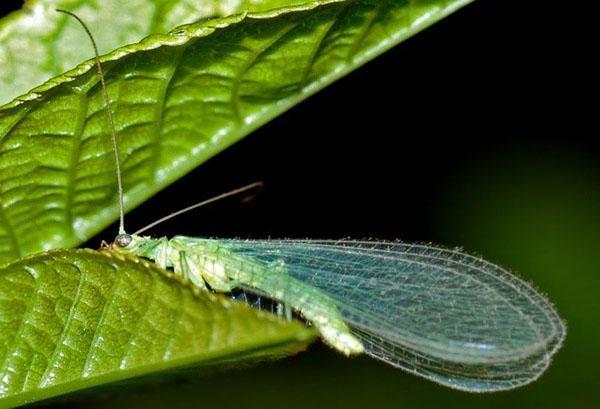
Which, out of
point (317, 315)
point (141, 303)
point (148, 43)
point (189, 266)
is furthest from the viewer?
point (189, 266)

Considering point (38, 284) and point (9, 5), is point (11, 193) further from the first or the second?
point (9, 5)

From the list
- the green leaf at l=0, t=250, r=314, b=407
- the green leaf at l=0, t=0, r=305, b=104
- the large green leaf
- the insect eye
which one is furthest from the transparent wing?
the green leaf at l=0, t=250, r=314, b=407

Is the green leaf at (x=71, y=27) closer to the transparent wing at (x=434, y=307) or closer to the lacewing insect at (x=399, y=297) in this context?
the lacewing insect at (x=399, y=297)

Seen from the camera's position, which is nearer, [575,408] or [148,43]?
[148,43]

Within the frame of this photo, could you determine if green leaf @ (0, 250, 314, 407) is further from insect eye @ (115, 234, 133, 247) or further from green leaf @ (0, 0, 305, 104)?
insect eye @ (115, 234, 133, 247)

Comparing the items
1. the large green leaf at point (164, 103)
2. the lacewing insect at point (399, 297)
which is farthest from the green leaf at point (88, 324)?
the lacewing insect at point (399, 297)

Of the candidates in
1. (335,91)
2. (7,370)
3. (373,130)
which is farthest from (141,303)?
(373,130)

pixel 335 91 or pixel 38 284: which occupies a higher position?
pixel 335 91

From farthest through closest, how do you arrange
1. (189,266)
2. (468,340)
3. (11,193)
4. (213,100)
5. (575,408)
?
(575,408) < (189,266) < (468,340) < (213,100) < (11,193)
